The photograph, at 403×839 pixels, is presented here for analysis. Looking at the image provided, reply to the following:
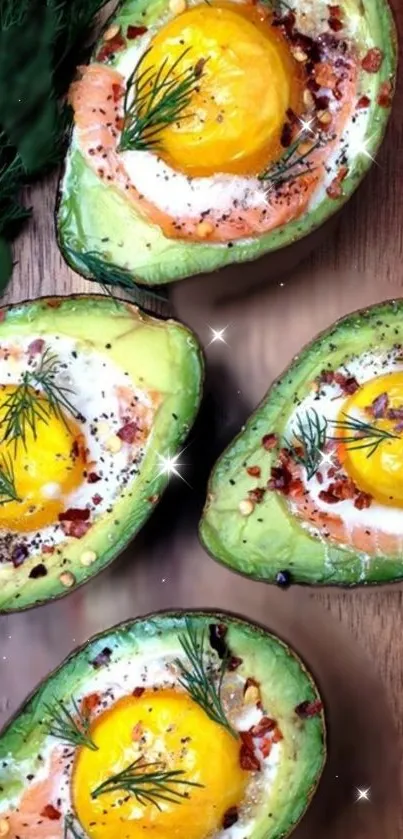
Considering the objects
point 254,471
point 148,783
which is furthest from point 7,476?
point 148,783

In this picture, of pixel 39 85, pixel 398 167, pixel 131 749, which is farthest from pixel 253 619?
pixel 39 85

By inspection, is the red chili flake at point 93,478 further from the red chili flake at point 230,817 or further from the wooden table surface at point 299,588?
the red chili flake at point 230,817

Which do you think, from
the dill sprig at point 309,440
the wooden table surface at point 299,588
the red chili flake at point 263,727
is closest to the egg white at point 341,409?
the dill sprig at point 309,440

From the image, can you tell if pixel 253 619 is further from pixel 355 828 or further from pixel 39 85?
pixel 39 85

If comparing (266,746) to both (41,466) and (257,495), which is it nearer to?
(257,495)

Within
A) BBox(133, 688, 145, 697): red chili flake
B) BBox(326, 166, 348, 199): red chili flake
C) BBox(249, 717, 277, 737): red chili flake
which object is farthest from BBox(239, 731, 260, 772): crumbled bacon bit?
BBox(326, 166, 348, 199): red chili flake
